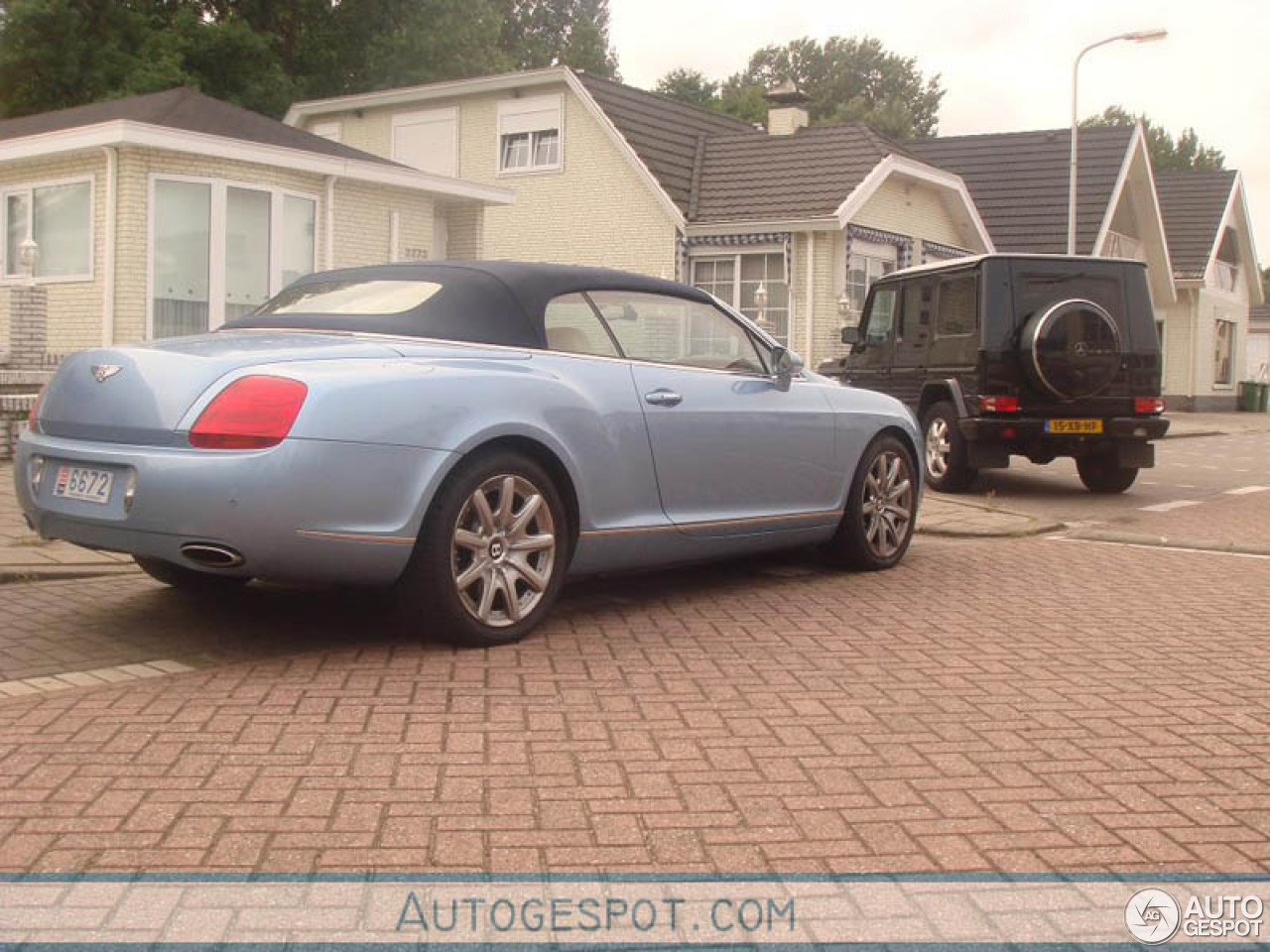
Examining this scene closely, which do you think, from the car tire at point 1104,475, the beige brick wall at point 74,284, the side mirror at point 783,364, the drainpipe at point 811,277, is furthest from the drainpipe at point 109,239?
the side mirror at point 783,364

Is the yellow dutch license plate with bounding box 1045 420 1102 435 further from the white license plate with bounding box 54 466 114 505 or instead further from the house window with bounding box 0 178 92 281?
the house window with bounding box 0 178 92 281

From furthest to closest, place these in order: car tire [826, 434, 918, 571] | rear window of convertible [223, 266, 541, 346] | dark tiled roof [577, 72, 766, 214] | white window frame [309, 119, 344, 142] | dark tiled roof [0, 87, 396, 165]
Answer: white window frame [309, 119, 344, 142] < dark tiled roof [577, 72, 766, 214] < dark tiled roof [0, 87, 396, 165] < car tire [826, 434, 918, 571] < rear window of convertible [223, 266, 541, 346]

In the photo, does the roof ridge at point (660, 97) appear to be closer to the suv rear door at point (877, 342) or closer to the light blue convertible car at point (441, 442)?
the suv rear door at point (877, 342)

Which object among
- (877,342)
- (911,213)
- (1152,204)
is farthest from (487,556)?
(1152,204)

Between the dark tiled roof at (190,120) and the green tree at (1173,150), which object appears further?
the green tree at (1173,150)

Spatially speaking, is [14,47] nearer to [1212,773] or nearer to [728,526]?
[728,526]

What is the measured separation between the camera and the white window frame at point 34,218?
18.1 m

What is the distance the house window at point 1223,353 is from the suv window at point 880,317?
31.1 meters

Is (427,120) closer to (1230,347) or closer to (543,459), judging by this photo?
(543,459)

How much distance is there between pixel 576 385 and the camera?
5.95m

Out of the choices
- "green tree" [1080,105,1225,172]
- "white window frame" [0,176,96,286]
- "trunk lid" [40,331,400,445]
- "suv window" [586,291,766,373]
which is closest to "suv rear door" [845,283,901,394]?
"suv window" [586,291,766,373]

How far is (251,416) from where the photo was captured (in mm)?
4992

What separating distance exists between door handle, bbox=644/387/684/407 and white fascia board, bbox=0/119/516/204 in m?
12.8

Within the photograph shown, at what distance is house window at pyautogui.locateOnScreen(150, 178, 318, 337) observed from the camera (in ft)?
59.4
